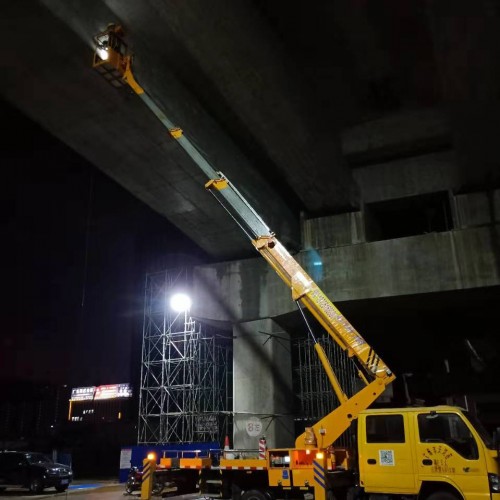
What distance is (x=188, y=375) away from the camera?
85.1ft

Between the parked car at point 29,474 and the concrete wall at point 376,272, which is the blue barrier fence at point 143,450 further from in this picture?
the concrete wall at point 376,272

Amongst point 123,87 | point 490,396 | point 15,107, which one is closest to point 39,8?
point 123,87

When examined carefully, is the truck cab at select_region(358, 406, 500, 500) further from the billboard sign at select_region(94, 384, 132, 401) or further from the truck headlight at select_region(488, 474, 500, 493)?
the billboard sign at select_region(94, 384, 132, 401)

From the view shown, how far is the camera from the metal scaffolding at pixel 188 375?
2334 centimetres

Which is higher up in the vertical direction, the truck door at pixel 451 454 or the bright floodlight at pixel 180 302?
the bright floodlight at pixel 180 302

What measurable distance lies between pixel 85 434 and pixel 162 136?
104 feet

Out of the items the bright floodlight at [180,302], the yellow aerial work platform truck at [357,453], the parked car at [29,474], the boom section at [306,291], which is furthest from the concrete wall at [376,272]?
the parked car at [29,474]

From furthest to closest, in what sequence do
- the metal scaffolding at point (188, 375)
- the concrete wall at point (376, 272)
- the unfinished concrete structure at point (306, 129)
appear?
1. the metal scaffolding at point (188, 375)
2. the concrete wall at point (376, 272)
3. the unfinished concrete structure at point (306, 129)

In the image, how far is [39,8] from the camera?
1057 cm

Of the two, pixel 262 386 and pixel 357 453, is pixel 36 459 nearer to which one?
pixel 262 386

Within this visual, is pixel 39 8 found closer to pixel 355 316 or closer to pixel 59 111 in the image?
pixel 59 111

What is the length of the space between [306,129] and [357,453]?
933 cm

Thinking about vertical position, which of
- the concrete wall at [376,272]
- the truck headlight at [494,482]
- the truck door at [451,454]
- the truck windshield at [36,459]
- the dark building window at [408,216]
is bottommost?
the truck windshield at [36,459]

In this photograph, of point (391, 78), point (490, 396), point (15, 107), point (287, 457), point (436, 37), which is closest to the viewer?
point (287, 457)
